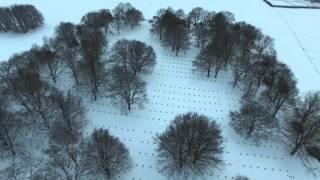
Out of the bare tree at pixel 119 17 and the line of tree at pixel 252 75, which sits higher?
the bare tree at pixel 119 17

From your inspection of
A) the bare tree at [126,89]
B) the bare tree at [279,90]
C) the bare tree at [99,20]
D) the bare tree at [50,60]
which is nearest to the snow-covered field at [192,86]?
the bare tree at [126,89]

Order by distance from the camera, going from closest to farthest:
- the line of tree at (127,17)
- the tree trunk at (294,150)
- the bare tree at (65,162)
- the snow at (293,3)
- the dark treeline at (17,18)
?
1. the bare tree at (65,162)
2. the tree trunk at (294,150)
3. the dark treeline at (17,18)
4. the line of tree at (127,17)
5. the snow at (293,3)

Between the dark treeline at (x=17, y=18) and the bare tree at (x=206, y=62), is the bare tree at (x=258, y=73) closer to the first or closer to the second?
the bare tree at (x=206, y=62)

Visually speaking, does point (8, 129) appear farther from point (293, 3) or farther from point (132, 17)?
point (293, 3)

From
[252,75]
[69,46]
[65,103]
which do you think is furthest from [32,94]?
[252,75]

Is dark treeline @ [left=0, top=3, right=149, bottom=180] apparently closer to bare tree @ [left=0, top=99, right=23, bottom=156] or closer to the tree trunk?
bare tree @ [left=0, top=99, right=23, bottom=156]

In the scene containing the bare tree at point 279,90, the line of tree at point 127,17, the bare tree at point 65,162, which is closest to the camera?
the bare tree at point 65,162

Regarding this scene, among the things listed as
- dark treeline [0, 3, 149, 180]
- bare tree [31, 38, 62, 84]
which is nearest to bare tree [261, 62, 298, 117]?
dark treeline [0, 3, 149, 180]
